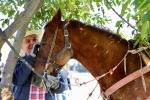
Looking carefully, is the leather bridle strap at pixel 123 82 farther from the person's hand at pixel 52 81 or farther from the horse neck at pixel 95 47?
the person's hand at pixel 52 81

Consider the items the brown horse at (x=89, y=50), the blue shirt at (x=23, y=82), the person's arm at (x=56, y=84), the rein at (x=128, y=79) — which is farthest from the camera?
→ the blue shirt at (x=23, y=82)

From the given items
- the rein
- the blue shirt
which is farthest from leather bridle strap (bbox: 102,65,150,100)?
the blue shirt

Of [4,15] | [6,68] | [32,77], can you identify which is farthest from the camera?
[4,15]

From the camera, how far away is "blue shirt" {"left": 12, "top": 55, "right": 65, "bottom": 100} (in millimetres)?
3410

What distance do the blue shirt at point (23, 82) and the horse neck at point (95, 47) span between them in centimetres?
60

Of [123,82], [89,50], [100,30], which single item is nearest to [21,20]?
[89,50]

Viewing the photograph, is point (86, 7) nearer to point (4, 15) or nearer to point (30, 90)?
point (4, 15)

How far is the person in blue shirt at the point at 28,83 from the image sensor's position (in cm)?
341

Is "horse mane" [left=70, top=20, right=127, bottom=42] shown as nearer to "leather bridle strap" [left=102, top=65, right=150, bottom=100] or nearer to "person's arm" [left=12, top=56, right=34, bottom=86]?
"leather bridle strap" [left=102, top=65, right=150, bottom=100]

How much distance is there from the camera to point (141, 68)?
109 inches

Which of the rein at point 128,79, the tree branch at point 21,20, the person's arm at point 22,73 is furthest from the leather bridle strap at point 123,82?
the tree branch at point 21,20

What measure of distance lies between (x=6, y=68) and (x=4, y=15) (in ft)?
4.65

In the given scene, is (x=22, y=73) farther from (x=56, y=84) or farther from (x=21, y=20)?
(x=21, y=20)

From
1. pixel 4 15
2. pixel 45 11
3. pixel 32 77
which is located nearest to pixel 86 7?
pixel 45 11
